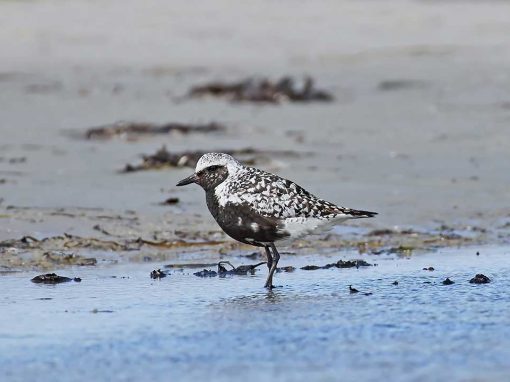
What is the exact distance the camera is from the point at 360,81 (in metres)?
16.7

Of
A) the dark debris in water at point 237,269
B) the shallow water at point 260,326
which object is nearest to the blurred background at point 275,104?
the dark debris in water at point 237,269

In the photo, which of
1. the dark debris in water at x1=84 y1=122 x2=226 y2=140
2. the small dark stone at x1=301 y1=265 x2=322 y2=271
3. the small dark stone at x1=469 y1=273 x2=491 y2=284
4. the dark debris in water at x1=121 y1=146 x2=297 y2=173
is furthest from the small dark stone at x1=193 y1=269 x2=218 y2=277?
the dark debris in water at x1=84 y1=122 x2=226 y2=140

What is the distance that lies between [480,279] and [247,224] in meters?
1.47

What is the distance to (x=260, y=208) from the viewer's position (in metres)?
7.27

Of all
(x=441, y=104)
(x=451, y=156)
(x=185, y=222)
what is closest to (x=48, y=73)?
(x=441, y=104)

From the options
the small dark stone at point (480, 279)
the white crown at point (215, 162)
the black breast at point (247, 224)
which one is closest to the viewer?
→ the black breast at point (247, 224)

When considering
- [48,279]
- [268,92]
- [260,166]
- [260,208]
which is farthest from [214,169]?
[268,92]

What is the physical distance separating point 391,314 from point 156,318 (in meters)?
1.26

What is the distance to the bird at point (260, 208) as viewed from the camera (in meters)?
7.26

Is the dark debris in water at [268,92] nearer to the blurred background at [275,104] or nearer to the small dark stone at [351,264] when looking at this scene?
the blurred background at [275,104]

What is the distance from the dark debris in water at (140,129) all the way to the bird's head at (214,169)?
16.0 feet

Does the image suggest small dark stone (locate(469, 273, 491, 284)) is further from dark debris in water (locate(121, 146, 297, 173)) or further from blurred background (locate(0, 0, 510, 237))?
dark debris in water (locate(121, 146, 297, 173))

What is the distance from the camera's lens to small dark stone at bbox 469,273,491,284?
741 centimetres

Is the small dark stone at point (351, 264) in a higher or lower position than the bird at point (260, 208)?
lower
